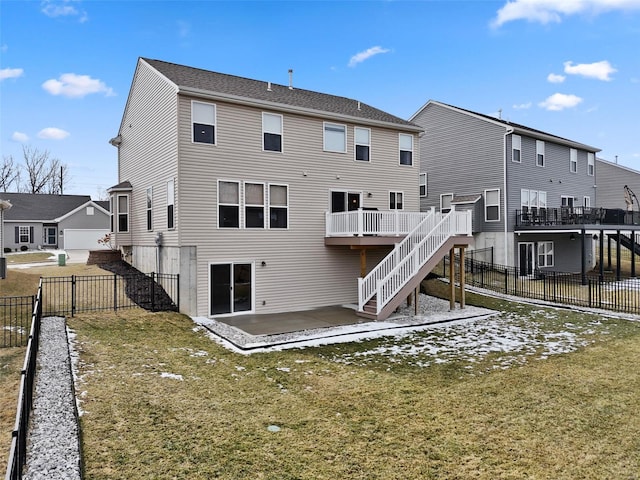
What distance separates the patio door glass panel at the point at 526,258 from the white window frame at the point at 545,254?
0.71 m

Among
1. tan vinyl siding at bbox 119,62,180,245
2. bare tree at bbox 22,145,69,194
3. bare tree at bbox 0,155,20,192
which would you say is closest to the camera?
tan vinyl siding at bbox 119,62,180,245

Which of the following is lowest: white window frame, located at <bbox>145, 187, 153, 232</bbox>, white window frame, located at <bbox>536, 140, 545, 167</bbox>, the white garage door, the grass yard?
the grass yard

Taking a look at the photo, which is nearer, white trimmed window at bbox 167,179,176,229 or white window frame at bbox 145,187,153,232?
white trimmed window at bbox 167,179,176,229

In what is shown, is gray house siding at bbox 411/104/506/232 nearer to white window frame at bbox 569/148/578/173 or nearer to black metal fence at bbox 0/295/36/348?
white window frame at bbox 569/148/578/173

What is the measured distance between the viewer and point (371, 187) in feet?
55.9

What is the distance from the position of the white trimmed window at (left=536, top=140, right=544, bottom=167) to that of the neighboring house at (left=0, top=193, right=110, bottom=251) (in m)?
33.8

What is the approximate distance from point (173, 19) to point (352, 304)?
49.4 feet

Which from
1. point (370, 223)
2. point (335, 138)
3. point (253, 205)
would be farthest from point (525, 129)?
point (253, 205)

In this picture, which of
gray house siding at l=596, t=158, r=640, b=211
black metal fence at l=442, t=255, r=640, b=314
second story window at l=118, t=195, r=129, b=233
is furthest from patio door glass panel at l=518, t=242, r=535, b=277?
second story window at l=118, t=195, r=129, b=233

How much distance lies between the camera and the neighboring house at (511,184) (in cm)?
2261

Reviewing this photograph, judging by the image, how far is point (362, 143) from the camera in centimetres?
1683

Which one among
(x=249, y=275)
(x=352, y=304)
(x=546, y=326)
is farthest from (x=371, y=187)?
(x=546, y=326)

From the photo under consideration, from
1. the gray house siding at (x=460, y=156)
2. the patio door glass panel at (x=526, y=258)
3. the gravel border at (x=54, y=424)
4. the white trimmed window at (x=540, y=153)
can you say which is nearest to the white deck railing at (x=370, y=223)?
the gravel border at (x=54, y=424)

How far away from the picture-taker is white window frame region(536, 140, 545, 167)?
2416 centimetres
